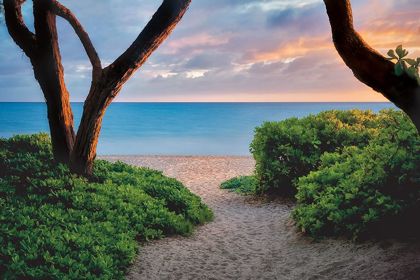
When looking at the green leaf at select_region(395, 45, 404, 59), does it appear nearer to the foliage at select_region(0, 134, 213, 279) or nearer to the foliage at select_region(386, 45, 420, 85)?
the foliage at select_region(386, 45, 420, 85)

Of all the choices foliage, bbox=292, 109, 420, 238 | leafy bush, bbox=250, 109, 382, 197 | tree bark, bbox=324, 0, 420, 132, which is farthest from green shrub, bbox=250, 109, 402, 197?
tree bark, bbox=324, 0, 420, 132

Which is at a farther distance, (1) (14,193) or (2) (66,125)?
(2) (66,125)

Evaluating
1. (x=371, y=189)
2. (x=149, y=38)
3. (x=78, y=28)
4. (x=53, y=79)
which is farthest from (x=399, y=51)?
(x=53, y=79)

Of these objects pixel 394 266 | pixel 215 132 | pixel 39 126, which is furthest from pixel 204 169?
pixel 39 126

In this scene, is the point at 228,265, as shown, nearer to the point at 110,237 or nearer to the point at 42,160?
the point at 110,237

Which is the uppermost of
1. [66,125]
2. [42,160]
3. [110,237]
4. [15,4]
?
[15,4]

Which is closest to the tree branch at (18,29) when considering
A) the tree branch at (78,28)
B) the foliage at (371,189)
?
the tree branch at (78,28)

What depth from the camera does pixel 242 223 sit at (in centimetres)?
744

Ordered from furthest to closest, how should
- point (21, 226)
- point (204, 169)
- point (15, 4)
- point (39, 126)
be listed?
point (39, 126) → point (204, 169) → point (15, 4) → point (21, 226)

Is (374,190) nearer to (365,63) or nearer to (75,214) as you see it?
(365,63)

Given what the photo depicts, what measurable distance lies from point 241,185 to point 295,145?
7.66 ft

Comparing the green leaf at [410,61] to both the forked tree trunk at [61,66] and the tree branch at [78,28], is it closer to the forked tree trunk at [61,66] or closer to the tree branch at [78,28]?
the forked tree trunk at [61,66]

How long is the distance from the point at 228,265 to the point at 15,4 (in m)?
6.29

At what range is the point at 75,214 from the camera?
18.3 ft
